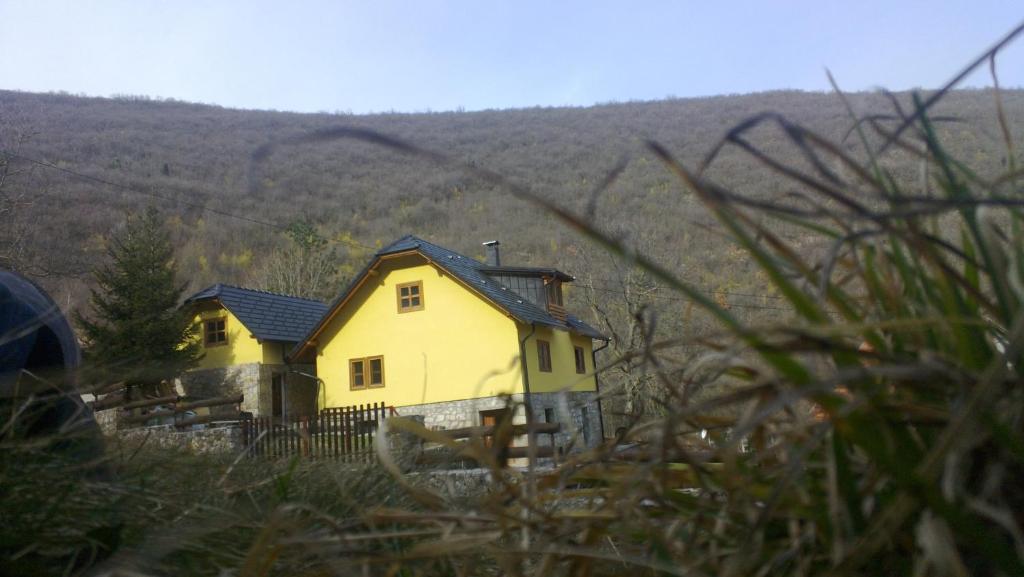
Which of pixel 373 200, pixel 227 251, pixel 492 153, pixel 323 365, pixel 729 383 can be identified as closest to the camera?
pixel 729 383

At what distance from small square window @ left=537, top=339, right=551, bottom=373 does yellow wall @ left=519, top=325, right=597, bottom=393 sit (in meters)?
0.12

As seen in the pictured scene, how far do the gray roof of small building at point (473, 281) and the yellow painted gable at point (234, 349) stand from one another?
156 centimetres

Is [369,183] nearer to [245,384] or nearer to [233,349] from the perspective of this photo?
[233,349]

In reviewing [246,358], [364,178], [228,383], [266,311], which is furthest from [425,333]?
[364,178]

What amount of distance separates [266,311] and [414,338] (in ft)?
22.1

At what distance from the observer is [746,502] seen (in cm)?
72

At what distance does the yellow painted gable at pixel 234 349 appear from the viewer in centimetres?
2594

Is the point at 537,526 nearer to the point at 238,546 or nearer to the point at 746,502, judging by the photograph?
the point at 746,502

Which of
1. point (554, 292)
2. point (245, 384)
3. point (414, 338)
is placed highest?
point (554, 292)

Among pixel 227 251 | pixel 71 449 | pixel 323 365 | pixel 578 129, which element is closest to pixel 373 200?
pixel 227 251

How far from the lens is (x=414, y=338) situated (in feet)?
80.5

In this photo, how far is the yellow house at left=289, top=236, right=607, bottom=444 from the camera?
23625 mm

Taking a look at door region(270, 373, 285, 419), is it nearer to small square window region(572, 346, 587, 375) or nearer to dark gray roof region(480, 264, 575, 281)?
dark gray roof region(480, 264, 575, 281)

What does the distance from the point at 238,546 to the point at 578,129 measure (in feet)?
262
